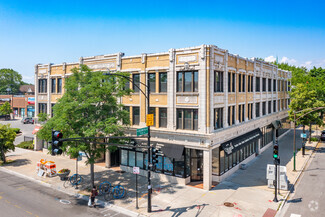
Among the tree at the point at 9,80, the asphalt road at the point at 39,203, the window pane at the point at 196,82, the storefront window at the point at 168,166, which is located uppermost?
the tree at the point at 9,80

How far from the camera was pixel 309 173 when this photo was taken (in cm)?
2619

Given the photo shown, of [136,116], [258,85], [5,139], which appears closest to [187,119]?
[136,116]

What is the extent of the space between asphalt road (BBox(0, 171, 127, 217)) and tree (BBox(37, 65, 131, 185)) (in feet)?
9.72

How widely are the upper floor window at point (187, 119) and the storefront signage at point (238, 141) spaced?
11.8 feet

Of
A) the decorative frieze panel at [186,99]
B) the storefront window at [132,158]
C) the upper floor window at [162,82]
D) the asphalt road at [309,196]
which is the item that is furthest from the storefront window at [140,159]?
the asphalt road at [309,196]

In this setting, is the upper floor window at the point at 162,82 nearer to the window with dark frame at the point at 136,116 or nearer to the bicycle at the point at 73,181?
the window with dark frame at the point at 136,116

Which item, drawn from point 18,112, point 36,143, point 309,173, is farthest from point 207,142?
point 18,112

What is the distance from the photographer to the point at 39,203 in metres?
18.7

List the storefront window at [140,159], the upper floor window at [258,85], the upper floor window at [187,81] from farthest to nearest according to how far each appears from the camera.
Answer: the upper floor window at [258,85] → the storefront window at [140,159] → the upper floor window at [187,81]

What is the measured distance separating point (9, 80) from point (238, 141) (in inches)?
5264

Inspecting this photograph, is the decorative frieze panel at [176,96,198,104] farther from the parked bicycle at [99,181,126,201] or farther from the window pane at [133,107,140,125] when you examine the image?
the parked bicycle at [99,181,126,201]

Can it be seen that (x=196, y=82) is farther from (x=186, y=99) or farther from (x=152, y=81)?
(x=152, y=81)

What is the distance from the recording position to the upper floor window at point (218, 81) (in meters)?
22.9

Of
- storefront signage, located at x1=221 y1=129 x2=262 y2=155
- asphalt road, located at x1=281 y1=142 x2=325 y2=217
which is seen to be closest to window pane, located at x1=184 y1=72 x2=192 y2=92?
storefront signage, located at x1=221 y1=129 x2=262 y2=155
